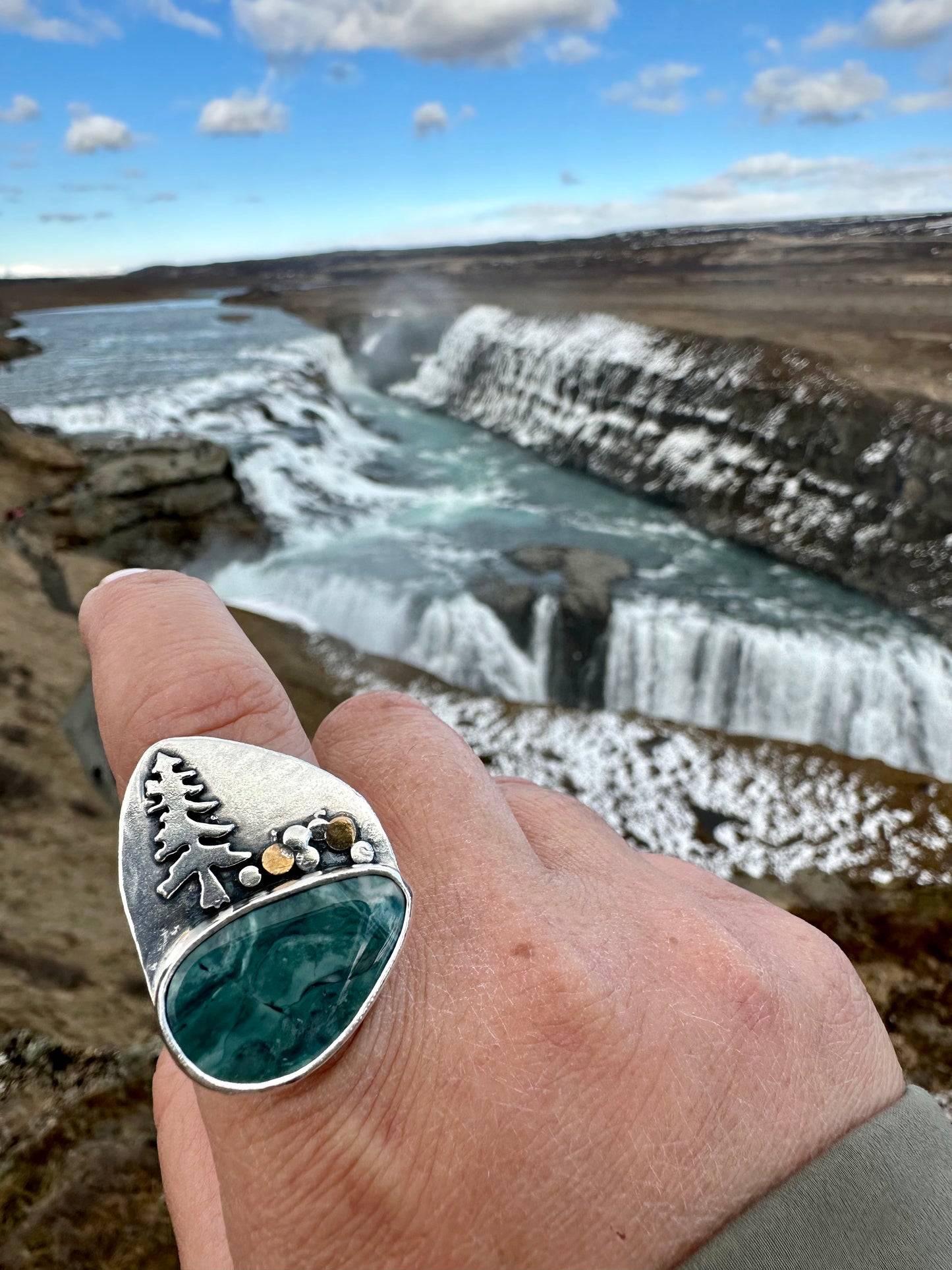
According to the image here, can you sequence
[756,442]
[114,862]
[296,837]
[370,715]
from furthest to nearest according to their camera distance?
[756,442]
[114,862]
[370,715]
[296,837]

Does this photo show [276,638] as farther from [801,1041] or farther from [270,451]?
[801,1041]

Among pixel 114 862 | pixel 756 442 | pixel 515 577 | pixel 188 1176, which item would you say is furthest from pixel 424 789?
pixel 756 442

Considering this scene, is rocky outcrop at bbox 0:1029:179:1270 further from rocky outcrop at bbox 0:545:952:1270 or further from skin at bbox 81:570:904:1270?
skin at bbox 81:570:904:1270

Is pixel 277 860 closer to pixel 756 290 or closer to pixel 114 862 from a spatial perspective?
pixel 114 862

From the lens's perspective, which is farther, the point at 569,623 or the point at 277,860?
the point at 569,623

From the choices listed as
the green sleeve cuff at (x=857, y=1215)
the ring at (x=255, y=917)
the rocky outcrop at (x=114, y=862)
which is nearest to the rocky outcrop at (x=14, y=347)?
the rocky outcrop at (x=114, y=862)

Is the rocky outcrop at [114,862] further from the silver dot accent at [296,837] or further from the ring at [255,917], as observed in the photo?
the silver dot accent at [296,837]

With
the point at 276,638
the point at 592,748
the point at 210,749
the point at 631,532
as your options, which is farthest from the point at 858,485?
the point at 210,749
